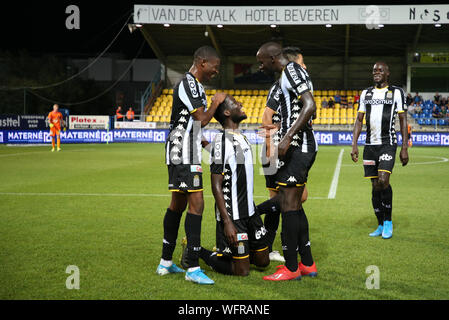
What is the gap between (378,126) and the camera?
6.41m

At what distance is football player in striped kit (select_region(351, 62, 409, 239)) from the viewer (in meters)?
6.26

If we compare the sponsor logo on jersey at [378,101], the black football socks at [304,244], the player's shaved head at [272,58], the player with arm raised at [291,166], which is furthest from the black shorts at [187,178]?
the sponsor logo on jersey at [378,101]

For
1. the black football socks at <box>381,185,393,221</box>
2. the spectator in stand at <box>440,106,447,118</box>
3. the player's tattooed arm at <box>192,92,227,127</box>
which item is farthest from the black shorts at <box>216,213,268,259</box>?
the spectator in stand at <box>440,106,447,118</box>

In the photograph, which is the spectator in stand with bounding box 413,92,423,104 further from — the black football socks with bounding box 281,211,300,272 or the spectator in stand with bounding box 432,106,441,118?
the black football socks with bounding box 281,211,300,272

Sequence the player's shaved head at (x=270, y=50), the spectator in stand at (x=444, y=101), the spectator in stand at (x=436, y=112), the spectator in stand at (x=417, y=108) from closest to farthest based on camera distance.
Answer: the player's shaved head at (x=270, y=50), the spectator in stand at (x=436, y=112), the spectator in stand at (x=417, y=108), the spectator in stand at (x=444, y=101)

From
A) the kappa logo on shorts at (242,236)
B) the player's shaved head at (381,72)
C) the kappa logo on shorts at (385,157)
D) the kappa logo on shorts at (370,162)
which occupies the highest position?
the player's shaved head at (381,72)

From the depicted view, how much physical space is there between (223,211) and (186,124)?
33.4 inches

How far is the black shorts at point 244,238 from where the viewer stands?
4.35 meters

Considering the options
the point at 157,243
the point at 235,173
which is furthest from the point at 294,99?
the point at 157,243

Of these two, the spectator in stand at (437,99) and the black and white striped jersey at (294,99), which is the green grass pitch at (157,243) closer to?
the black and white striped jersey at (294,99)

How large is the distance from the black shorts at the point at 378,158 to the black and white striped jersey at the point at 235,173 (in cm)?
250

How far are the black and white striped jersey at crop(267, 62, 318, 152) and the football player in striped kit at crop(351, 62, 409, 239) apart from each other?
90.6 inches

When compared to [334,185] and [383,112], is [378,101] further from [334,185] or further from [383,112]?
[334,185]
